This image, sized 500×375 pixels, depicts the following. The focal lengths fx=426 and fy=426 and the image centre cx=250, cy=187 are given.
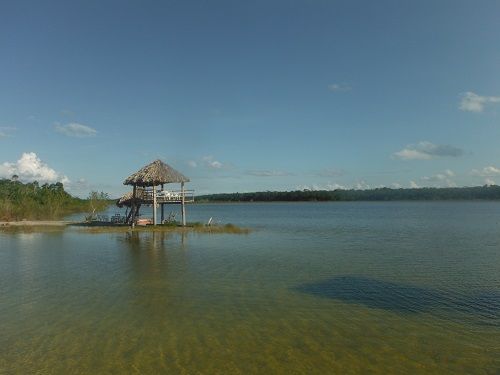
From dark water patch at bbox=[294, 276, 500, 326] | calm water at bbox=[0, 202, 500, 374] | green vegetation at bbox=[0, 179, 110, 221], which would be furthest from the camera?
green vegetation at bbox=[0, 179, 110, 221]

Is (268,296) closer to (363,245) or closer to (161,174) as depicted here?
(363,245)

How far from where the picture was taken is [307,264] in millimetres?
21000

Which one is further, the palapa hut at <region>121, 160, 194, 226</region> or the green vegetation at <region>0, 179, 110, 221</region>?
the green vegetation at <region>0, 179, 110, 221</region>

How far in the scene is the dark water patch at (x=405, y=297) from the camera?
42.2 ft

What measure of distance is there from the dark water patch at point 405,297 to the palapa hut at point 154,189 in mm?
23686

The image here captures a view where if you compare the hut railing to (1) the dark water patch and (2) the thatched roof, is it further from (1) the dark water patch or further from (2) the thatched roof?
(1) the dark water patch

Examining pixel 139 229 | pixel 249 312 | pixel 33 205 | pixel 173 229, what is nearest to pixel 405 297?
pixel 249 312

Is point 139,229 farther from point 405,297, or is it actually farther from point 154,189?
point 405,297

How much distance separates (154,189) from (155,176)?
6.50ft

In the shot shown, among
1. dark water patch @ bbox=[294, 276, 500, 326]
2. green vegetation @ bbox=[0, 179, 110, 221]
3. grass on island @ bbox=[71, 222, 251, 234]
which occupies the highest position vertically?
green vegetation @ bbox=[0, 179, 110, 221]

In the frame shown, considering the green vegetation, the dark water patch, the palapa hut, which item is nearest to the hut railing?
the palapa hut

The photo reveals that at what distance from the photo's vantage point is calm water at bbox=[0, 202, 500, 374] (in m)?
9.03

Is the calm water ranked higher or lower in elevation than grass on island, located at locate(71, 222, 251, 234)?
lower

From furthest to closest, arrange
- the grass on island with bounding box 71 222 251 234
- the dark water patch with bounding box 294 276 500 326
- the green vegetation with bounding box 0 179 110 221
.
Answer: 1. the green vegetation with bounding box 0 179 110 221
2. the grass on island with bounding box 71 222 251 234
3. the dark water patch with bounding box 294 276 500 326
